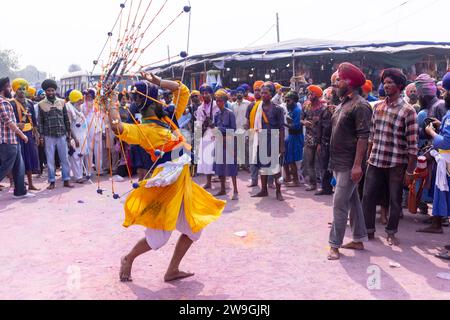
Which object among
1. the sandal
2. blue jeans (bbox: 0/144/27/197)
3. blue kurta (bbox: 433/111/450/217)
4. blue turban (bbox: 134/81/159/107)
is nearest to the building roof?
blue jeans (bbox: 0/144/27/197)

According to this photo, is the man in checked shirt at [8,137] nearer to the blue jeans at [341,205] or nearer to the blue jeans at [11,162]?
the blue jeans at [11,162]

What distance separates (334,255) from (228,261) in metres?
1.09

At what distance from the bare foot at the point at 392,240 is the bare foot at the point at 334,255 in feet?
2.60

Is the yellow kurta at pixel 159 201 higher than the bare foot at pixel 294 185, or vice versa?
the yellow kurta at pixel 159 201

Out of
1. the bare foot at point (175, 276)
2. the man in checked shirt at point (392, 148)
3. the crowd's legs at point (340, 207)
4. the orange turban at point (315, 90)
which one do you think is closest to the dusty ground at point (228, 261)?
the bare foot at point (175, 276)

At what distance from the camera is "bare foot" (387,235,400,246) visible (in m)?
4.88

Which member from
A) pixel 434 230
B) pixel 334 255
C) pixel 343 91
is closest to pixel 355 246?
pixel 334 255

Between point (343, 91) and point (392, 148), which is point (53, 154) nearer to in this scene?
point (343, 91)

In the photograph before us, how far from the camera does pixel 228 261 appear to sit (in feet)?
14.5

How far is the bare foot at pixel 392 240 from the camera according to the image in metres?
4.88
